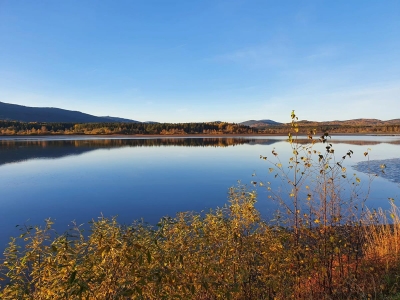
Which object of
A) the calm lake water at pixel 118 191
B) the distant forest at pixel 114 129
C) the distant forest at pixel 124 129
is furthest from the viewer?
the distant forest at pixel 124 129

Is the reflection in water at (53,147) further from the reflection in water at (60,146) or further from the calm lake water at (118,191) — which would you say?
Answer: the calm lake water at (118,191)

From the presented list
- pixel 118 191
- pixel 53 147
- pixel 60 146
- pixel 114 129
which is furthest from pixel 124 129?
pixel 118 191

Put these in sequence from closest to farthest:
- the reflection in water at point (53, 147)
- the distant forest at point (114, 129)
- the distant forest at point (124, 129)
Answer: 1. the reflection in water at point (53, 147)
2. the distant forest at point (114, 129)
3. the distant forest at point (124, 129)

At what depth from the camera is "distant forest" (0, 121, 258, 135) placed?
89375mm

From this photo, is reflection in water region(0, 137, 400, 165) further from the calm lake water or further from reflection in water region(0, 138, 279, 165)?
the calm lake water

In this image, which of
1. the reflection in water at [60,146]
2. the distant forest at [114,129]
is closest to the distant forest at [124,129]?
the distant forest at [114,129]

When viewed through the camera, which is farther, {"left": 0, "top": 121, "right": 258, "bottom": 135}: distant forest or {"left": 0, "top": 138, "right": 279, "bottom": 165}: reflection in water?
{"left": 0, "top": 121, "right": 258, "bottom": 135}: distant forest

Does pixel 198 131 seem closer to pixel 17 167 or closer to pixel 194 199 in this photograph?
pixel 17 167

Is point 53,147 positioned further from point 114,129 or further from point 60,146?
point 114,129

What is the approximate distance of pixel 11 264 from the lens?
3537mm

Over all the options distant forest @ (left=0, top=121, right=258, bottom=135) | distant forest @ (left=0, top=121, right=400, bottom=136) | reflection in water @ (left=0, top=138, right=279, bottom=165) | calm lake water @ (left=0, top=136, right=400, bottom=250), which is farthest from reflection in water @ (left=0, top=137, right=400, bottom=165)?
distant forest @ (left=0, top=121, right=400, bottom=136)

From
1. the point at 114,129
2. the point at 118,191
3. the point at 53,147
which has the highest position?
the point at 114,129

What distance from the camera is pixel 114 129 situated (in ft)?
323

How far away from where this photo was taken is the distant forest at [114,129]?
8938 centimetres
